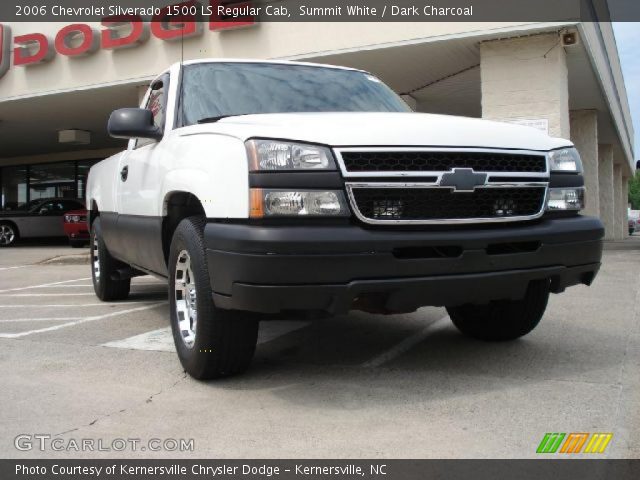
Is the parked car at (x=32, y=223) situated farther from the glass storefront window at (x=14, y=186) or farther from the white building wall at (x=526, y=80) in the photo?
the white building wall at (x=526, y=80)

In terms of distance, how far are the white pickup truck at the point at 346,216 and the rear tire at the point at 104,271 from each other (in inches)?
97.8

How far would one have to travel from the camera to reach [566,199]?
3701 millimetres

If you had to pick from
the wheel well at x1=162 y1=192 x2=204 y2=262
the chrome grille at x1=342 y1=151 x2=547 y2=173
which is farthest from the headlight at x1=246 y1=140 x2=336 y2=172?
the wheel well at x1=162 y1=192 x2=204 y2=262

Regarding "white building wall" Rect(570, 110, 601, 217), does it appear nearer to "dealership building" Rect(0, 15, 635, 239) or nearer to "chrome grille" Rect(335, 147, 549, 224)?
"dealership building" Rect(0, 15, 635, 239)

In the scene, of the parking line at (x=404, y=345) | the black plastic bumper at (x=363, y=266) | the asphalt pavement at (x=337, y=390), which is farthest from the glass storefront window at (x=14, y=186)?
the black plastic bumper at (x=363, y=266)

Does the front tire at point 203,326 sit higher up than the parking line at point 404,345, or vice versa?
the front tire at point 203,326

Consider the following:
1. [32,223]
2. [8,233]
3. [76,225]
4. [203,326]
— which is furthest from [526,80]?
[8,233]

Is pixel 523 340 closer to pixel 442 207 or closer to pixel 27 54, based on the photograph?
pixel 442 207

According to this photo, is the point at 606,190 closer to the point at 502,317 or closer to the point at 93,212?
the point at 93,212

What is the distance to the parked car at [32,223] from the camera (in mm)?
19094

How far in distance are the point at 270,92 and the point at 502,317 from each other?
2167mm

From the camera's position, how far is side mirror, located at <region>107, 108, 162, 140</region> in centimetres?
411

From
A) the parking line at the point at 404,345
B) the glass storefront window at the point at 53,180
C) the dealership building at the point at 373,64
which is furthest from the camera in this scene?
the glass storefront window at the point at 53,180
